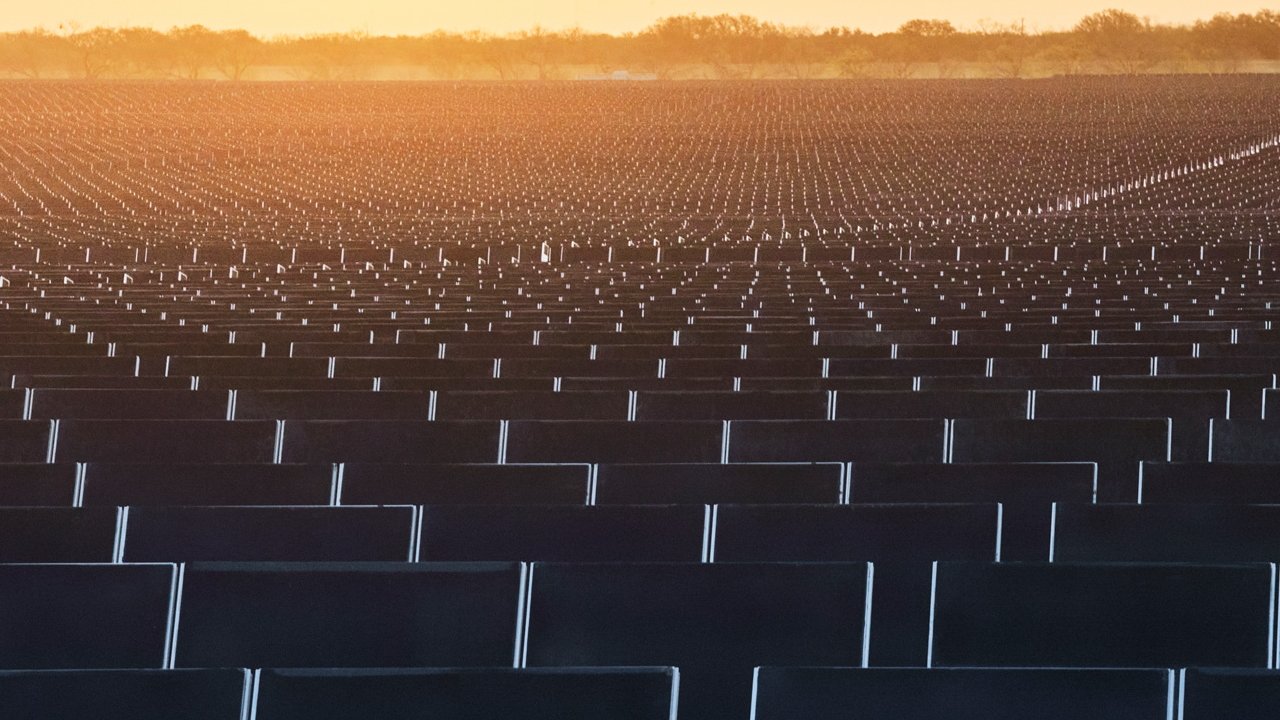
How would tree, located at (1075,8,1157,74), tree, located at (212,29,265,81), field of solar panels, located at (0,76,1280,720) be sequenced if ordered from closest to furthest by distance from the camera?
field of solar panels, located at (0,76,1280,720) < tree, located at (1075,8,1157,74) < tree, located at (212,29,265,81)

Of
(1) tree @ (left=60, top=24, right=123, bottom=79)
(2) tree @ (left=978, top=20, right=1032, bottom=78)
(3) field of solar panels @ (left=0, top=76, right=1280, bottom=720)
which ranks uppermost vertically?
(2) tree @ (left=978, top=20, right=1032, bottom=78)

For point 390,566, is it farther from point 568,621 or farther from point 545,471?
point 545,471

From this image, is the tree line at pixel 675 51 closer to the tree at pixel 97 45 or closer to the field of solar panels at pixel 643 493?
the tree at pixel 97 45

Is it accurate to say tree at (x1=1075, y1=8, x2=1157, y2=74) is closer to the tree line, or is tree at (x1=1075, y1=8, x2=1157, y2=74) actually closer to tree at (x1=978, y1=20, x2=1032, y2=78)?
the tree line

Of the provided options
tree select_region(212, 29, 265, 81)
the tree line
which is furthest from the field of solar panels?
tree select_region(212, 29, 265, 81)

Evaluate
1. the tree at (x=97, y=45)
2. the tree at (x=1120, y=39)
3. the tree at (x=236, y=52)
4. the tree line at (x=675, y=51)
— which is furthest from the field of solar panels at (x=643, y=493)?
the tree at (x=97, y=45)

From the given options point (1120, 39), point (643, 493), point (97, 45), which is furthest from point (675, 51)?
point (643, 493)
